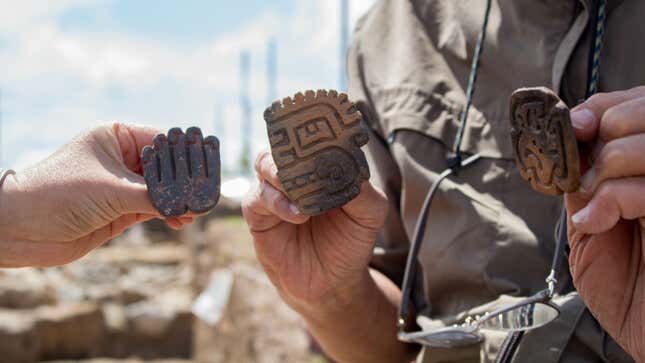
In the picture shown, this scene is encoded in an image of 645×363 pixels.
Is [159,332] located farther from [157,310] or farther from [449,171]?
[449,171]

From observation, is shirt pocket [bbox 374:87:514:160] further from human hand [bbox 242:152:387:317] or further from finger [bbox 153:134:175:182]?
finger [bbox 153:134:175:182]

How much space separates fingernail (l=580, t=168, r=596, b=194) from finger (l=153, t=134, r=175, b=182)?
2.53 feet

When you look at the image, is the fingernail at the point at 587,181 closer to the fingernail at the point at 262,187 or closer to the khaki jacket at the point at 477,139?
the khaki jacket at the point at 477,139

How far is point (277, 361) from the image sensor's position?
4.79m

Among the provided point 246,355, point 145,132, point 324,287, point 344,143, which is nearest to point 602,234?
point 344,143

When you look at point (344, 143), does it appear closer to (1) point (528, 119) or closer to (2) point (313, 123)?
(2) point (313, 123)

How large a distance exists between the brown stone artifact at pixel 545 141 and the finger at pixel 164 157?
0.66 meters

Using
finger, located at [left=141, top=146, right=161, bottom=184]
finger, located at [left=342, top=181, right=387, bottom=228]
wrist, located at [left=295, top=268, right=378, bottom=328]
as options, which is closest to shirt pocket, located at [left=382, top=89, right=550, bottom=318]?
wrist, located at [left=295, top=268, right=378, bottom=328]

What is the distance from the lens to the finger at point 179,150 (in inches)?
60.1

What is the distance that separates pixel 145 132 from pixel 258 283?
15.2 ft

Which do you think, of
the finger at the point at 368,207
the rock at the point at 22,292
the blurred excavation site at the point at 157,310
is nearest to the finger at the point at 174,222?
the finger at the point at 368,207

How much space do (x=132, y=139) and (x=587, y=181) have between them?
94 centimetres

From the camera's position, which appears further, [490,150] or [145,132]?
[490,150]

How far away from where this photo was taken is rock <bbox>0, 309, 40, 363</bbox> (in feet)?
30.8
